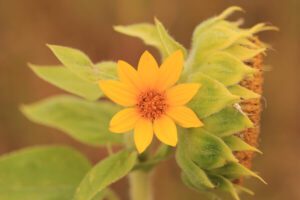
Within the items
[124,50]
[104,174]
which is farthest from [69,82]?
[124,50]

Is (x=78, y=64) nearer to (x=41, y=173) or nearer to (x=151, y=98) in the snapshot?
(x=151, y=98)

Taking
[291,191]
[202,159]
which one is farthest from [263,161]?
[202,159]

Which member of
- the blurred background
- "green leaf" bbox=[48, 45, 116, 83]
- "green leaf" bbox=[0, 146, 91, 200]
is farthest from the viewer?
the blurred background

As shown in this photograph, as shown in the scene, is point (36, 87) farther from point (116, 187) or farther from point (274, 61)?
point (274, 61)

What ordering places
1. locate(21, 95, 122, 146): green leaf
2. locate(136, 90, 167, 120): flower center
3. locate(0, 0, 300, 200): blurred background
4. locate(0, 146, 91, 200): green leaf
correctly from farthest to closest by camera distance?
1. locate(0, 0, 300, 200): blurred background
2. locate(21, 95, 122, 146): green leaf
3. locate(0, 146, 91, 200): green leaf
4. locate(136, 90, 167, 120): flower center

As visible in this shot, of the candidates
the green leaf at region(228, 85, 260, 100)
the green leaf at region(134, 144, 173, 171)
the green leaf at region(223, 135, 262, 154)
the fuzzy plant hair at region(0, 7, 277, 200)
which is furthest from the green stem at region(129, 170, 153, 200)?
the green leaf at region(228, 85, 260, 100)

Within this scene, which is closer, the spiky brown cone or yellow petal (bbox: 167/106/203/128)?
yellow petal (bbox: 167/106/203/128)

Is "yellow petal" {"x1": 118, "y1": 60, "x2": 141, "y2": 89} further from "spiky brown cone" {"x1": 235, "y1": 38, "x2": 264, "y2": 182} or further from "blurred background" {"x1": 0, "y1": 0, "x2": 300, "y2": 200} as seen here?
"blurred background" {"x1": 0, "y1": 0, "x2": 300, "y2": 200}

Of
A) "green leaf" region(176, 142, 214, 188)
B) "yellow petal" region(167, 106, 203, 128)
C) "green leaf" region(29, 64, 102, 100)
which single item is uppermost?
"yellow petal" region(167, 106, 203, 128)
